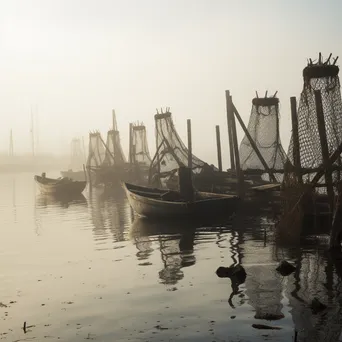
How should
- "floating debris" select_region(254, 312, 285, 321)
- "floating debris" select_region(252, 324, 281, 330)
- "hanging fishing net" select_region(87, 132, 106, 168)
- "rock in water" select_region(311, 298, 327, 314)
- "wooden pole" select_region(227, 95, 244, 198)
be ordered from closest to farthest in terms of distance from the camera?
"floating debris" select_region(252, 324, 281, 330)
"floating debris" select_region(254, 312, 285, 321)
"rock in water" select_region(311, 298, 327, 314)
"wooden pole" select_region(227, 95, 244, 198)
"hanging fishing net" select_region(87, 132, 106, 168)

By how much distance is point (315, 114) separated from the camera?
17.3 meters

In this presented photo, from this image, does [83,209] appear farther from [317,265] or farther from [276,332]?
[276,332]

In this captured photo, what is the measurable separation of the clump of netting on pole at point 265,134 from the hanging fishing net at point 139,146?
1258 inches

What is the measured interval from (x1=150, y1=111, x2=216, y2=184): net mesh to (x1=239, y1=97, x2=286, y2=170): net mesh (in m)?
9.21

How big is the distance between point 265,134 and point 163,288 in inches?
653

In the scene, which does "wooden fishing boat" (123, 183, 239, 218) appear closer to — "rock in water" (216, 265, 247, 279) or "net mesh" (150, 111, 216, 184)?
"net mesh" (150, 111, 216, 184)

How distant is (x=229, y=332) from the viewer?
9016 millimetres

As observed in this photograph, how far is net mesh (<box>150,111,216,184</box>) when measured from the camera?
3647 centimetres

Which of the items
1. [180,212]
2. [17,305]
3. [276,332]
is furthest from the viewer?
[180,212]

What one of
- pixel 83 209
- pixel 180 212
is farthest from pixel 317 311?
pixel 83 209

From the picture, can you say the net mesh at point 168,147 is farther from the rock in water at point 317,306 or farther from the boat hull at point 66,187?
the rock in water at point 317,306

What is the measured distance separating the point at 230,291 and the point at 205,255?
16.1 ft

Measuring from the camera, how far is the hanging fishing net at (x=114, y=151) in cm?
6494

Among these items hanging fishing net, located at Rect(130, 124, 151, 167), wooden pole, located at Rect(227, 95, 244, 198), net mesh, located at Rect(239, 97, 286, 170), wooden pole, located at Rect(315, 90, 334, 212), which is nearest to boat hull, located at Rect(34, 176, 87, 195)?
hanging fishing net, located at Rect(130, 124, 151, 167)
